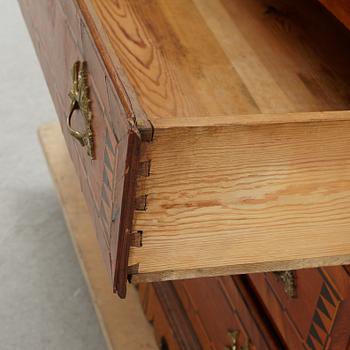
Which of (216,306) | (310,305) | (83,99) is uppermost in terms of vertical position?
(83,99)

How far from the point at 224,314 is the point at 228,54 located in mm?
415

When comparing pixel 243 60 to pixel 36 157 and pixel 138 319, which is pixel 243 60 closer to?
pixel 138 319

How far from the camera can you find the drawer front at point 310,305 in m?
0.82

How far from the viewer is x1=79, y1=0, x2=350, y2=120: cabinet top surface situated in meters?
0.79

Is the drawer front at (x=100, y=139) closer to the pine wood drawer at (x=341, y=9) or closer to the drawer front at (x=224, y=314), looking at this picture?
the pine wood drawer at (x=341, y=9)

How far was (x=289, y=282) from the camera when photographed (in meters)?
0.90

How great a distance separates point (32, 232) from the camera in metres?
1.68

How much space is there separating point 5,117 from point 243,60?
1217 mm

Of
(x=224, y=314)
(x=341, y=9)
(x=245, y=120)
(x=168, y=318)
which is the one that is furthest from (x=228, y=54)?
(x=168, y=318)

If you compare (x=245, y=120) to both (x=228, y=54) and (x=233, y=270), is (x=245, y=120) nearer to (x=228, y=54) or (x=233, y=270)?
(x=233, y=270)

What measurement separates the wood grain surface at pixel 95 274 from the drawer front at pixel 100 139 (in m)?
0.57

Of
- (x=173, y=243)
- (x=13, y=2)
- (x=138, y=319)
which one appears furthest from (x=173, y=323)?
(x=13, y=2)

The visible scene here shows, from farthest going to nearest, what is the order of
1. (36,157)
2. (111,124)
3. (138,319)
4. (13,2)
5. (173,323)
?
1. (13,2)
2. (36,157)
3. (138,319)
4. (173,323)
5. (111,124)

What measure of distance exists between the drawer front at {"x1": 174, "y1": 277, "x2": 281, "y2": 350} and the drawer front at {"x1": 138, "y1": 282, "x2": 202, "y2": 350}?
2 cm
